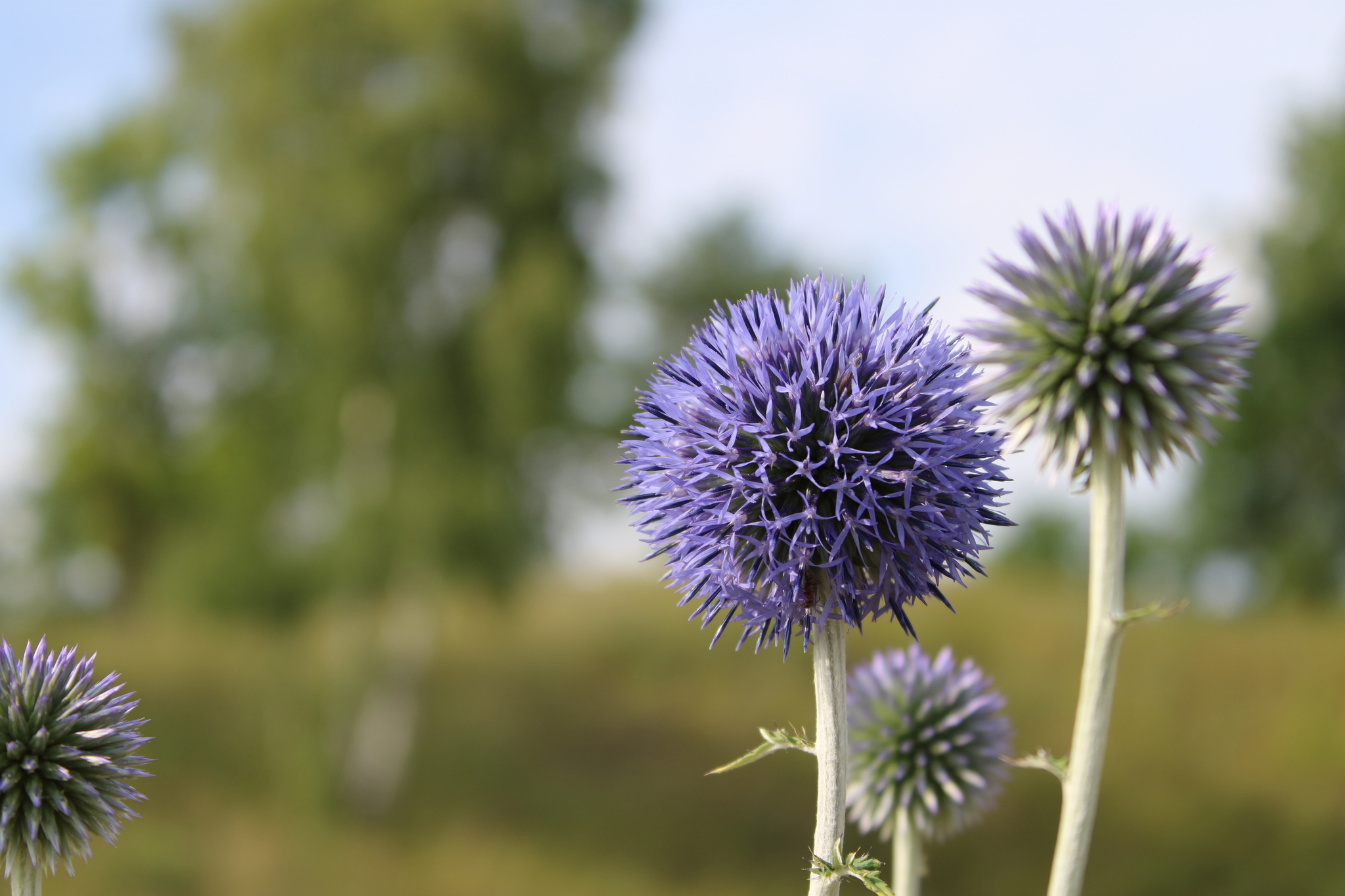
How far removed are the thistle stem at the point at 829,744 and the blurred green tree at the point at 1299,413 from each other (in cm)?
2440

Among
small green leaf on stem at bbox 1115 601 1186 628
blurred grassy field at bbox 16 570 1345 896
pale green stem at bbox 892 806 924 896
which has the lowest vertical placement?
pale green stem at bbox 892 806 924 896

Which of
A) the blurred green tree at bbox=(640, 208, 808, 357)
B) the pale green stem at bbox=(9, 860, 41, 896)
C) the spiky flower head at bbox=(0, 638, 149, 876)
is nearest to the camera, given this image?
the pale green stem at bbox=(9, 860, 41, 896)

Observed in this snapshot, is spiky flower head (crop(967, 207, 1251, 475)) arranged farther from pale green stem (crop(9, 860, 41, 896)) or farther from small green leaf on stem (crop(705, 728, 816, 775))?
pale green stem (crop(9, 860, 41, 896))

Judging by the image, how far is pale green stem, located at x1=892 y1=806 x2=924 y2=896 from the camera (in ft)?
10.8

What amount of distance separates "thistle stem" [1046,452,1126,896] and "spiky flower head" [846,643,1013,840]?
1.37 m

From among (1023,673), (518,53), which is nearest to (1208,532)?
(1023,673)

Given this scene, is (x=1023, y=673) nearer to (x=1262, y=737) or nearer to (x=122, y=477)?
(x=1262, y=737)

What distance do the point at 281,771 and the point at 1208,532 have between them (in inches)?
810

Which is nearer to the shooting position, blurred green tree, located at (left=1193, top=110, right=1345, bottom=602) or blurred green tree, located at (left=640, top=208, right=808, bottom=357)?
blurred green tree, located at (left=1193, top=110, right=1345, bottom=602)

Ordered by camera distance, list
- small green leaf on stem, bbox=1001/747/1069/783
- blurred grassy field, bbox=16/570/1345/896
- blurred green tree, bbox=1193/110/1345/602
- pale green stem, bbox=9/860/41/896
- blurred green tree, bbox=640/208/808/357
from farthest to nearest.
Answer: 1. blurred green tree, bbox=640/208/808/357
2. blurred green tree, bbox=1193/110/1345/602
3. blurred grassy field, bbox=16/570/1345/896
4. pale green stem, bbox=9/860/41/896
5. small green leaf on stem, bbox=1001/747/1069/783

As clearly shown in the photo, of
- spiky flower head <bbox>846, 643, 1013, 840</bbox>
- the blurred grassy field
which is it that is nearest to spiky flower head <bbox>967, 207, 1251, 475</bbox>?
spiky flower head <bbox>846, 643, 1013, 840</bbox>

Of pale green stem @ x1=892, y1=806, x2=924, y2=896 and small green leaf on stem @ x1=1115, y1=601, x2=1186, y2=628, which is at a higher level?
small green leaf on stem @ x1=1115, y1=601, x2=1186, y2=628

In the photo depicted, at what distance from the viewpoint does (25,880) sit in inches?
111

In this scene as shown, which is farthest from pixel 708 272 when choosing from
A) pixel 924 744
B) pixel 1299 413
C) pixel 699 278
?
pixel 924 744
